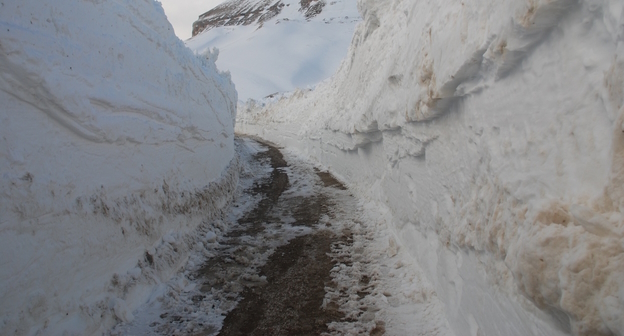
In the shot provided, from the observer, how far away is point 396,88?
6.66m

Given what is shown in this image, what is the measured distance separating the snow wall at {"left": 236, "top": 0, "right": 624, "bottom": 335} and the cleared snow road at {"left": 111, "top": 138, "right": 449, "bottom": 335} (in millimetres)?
490

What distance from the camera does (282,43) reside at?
65188 millimetres

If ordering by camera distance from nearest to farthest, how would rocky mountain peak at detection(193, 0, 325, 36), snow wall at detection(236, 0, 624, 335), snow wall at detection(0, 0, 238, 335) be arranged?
snow wall at detection(236, 0, 624, 335) < snow wall at detection(0, 0, 238, 335) < rocky mountain peak at detection(193, 0, 325, 36)

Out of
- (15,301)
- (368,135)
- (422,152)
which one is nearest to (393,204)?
(422,152)

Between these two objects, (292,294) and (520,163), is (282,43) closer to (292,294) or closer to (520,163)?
(292,294)

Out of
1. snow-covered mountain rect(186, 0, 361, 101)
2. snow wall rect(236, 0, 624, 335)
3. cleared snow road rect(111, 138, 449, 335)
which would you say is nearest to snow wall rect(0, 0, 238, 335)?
cleared snow road rect(111, 138, 449, 335)

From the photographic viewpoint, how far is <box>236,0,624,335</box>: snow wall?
171cm

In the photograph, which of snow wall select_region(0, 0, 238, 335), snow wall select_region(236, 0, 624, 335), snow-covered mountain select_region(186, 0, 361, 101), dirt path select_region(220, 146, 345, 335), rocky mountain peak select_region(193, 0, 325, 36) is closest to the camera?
snow wall select_region(236, 0, 624, 335)

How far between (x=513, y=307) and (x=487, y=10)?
6.88 feet

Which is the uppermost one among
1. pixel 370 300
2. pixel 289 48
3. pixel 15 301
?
pixel 289 48

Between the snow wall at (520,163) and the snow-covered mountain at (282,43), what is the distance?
38768 millimetres

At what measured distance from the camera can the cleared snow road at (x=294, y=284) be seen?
3.90 m

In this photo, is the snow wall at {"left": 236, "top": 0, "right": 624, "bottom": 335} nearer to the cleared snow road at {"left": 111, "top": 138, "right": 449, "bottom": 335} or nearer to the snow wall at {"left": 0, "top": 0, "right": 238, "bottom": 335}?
the cleared snow road at {"left": 111, "top": 138, "right": 449, "bottom": 335}

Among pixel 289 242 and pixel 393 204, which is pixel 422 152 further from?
pixel 289 242
